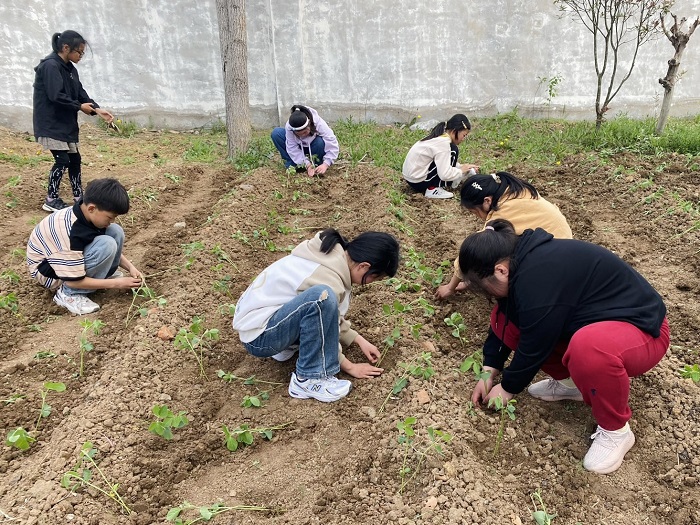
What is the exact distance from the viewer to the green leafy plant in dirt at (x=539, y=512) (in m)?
1.86

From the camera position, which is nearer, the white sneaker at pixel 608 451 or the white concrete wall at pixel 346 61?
the white sneaker at pixel 608 451

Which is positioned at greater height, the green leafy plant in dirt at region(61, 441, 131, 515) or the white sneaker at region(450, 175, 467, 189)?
the white sneaker at region(450, 175, 467, 189)

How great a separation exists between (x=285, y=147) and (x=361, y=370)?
13.6ft

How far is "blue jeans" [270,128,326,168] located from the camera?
600 cm

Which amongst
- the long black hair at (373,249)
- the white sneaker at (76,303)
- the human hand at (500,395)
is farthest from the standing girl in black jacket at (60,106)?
the human hand at (500,395)

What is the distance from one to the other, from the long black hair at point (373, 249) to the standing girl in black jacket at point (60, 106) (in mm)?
3330

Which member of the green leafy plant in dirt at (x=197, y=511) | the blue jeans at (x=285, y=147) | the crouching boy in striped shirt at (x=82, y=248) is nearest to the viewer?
the green leafy plant in dirt at (x=197, y=511)

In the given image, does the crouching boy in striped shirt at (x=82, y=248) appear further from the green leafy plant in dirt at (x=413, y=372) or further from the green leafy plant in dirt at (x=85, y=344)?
the green leafy plant in dirt at (x=413, y=372)

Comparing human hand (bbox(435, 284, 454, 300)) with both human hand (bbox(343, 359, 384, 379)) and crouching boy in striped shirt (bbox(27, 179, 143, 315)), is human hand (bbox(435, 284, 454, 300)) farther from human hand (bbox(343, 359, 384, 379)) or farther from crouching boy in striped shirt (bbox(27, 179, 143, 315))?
crouching boy in striped shirt (bbox(27, 179, 143, 315))

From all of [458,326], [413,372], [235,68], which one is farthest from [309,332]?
[235,68]

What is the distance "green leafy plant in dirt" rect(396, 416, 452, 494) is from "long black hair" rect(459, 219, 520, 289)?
646 millimetres

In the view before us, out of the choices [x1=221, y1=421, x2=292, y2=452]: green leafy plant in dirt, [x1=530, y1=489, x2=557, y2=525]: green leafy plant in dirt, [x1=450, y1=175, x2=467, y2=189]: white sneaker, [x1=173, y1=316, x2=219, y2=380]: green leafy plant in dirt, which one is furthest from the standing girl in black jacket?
[x1=530, y1=489, x2=557, y2=525]: green leafy plant in dirt

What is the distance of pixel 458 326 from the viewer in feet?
9.46

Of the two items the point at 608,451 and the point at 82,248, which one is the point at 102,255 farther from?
the point at 608,451
